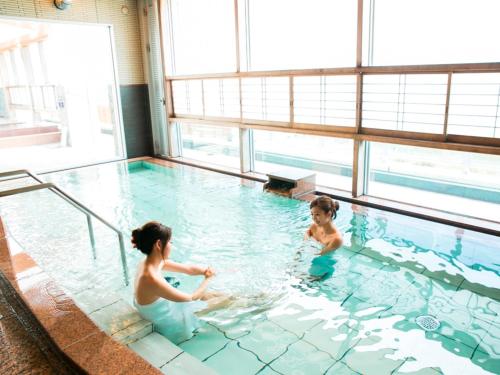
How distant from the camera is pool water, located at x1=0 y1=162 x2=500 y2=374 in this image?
242 centimetres

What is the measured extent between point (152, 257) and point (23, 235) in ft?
9.22

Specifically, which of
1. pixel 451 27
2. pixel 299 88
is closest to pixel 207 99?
pixel 299 88

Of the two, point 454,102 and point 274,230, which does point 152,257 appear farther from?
point 454,102

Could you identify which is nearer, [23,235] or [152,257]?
[152,257]

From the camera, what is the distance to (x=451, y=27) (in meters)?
4.76

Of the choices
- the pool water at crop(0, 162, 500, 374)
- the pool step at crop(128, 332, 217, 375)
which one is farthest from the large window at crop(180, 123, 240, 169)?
the pool step at crop(128, 332, 217, 375)

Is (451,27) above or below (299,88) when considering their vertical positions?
above

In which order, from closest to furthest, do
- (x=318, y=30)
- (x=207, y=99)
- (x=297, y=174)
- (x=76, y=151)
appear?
(x=297, y=174) → (x=318, y=30) → (x=207, y=99) → (x=76, y=151)

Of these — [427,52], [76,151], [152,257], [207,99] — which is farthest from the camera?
[76,151]

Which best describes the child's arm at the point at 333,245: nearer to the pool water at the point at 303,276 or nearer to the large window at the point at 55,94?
the pool water at the point at 303,276

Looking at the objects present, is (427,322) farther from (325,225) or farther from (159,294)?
(159,294)

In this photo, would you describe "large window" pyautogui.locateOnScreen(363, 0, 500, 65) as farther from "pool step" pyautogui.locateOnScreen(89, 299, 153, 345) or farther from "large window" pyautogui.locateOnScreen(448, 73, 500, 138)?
"pool step" pyautogui.locateOnScreen(89, 299, 153, 345)

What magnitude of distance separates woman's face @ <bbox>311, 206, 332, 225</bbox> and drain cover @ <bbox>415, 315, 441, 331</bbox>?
3.49 feet

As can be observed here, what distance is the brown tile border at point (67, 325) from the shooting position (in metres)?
1.74
